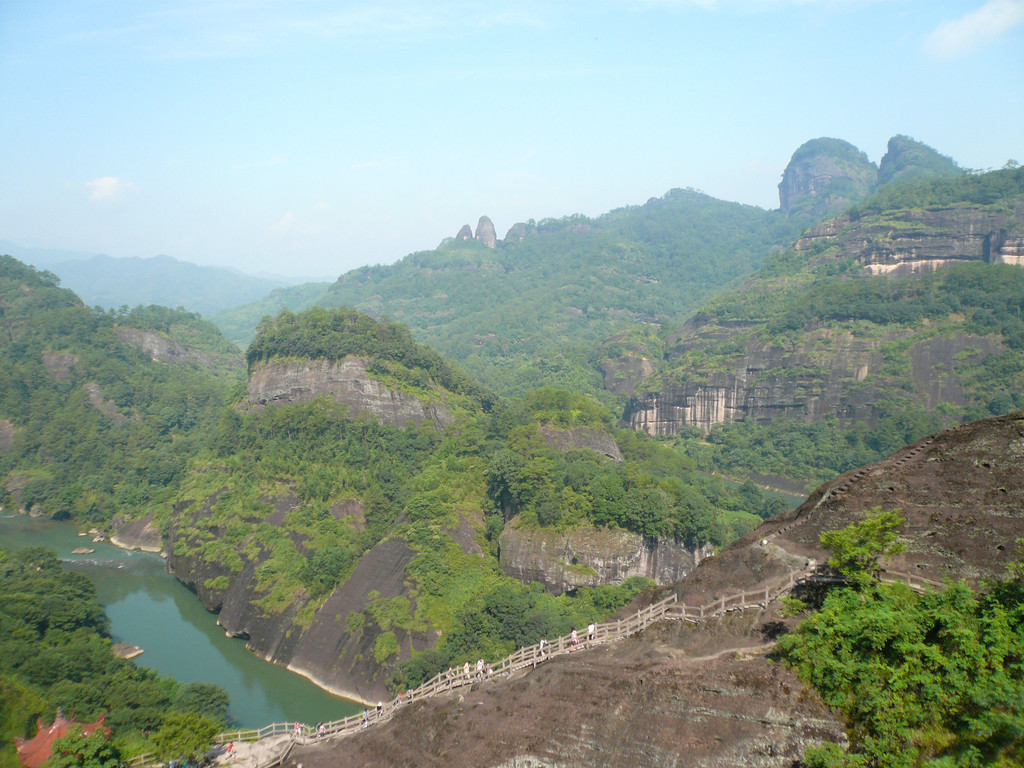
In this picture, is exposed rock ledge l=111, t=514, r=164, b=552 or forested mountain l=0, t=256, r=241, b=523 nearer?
exposed rock ledge l=111, t=514, r=164, b=552

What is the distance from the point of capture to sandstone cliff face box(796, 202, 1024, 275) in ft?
287

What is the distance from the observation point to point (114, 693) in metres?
29.0

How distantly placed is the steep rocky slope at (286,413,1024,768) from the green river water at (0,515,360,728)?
1615 centimetres

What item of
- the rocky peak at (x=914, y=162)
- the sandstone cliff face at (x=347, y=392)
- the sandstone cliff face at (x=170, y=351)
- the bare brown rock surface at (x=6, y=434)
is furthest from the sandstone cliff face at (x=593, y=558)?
the rocky peak at (x=914, y=162)

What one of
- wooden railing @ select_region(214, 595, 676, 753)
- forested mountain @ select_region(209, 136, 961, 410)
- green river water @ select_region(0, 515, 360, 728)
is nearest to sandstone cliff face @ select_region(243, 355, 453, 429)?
green river water @ select_region(0, 515, 360, 728)

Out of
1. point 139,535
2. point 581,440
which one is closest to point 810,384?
point 581,440

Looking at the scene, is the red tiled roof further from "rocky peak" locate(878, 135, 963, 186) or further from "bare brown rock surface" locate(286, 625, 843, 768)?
"rocky peak" locate(878, 135, 963, 186)

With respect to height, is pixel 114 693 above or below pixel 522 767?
below

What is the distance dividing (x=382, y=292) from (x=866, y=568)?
174 meters

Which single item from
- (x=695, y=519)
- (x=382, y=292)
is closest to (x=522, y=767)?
(x=695, y=519)

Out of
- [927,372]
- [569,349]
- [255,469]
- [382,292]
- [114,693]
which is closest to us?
[114,693]

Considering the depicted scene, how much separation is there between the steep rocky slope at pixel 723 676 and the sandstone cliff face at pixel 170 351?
78232 millimetres

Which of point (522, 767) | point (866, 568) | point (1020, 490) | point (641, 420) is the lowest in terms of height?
point (641, 420)

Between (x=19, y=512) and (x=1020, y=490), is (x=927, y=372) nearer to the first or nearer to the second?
(x=1020, y=490)
